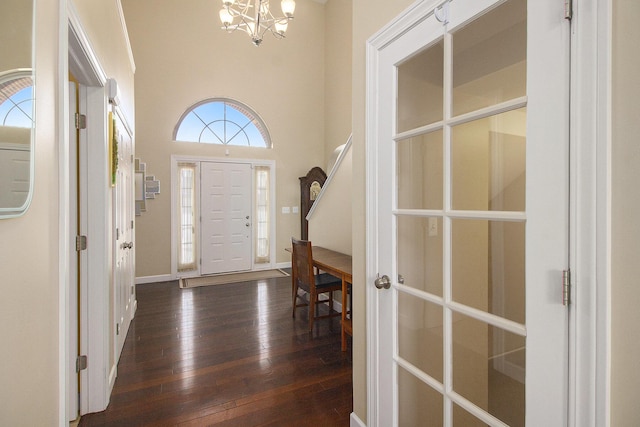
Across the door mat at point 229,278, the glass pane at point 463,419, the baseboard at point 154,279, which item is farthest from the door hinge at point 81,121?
the baseboard at point 154,279

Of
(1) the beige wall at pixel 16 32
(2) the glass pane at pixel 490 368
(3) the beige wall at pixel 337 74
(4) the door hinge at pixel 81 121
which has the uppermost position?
(3) the beige wall at pixel 337 74

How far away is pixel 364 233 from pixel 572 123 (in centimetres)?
101

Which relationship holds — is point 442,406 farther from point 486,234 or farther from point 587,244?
point 587,244

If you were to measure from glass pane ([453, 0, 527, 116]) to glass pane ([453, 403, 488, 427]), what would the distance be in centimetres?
110

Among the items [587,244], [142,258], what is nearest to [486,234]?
[587,244]

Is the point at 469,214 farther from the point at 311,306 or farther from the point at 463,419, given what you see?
the point at 311,306

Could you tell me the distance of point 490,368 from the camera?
1109 mm

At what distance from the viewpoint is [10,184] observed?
2.80 feet

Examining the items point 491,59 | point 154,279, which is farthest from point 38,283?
point 154,279

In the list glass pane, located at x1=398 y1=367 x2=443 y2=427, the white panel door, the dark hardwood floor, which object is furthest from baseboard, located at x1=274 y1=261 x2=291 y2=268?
glass pane, located at x1=398 y1=367 x2=443 y2=427

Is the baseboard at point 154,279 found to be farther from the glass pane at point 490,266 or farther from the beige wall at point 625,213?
the beige wall at point 625,213

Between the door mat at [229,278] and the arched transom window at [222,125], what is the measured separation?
8.00ft

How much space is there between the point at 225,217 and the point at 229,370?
12.3ft

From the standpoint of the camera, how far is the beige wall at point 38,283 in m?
0.88
